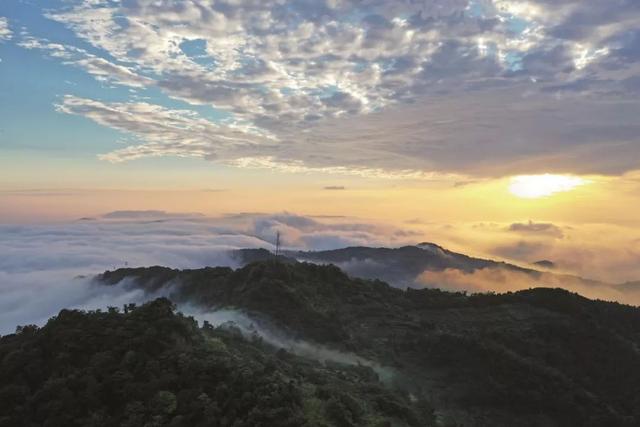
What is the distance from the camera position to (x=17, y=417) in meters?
24.4

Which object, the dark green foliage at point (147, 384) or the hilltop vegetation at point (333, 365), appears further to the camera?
the hilltop vegetation at point (333, 365)

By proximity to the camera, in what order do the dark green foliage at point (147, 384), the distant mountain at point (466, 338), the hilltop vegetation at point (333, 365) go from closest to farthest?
1. the dark green foliage at point (147, 384)
2. the hilltop vegetation at point (333, 365)
3. the distant mountain at point (466, 338)

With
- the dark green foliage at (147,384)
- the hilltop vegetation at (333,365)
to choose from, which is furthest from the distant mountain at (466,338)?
the dark green foliage at (147,384)

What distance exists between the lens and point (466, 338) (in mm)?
54625

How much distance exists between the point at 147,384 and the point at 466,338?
126ft

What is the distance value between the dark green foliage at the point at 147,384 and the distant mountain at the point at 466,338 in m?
1.68

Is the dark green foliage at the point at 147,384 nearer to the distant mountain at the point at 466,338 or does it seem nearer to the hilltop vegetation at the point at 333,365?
the hilltop vegetation at the point at 333,365

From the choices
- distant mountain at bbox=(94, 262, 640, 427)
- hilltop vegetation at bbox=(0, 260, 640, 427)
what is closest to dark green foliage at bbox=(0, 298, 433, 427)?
hilltop vegetation at bbox=(0, 260, 640, 427)

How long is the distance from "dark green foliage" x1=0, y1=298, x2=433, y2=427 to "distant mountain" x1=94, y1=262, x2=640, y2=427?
1.68 metres

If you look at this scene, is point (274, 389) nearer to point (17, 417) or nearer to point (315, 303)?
point (17, 417)

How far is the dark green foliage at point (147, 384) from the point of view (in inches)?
939

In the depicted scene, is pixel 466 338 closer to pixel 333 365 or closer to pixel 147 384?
pixel 333 365

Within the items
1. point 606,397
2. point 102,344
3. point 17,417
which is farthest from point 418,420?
point 606,397

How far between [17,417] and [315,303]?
142 feet
